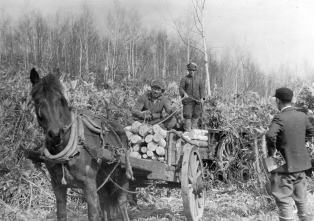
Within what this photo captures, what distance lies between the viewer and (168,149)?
6.04m

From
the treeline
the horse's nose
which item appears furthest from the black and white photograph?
the treeline

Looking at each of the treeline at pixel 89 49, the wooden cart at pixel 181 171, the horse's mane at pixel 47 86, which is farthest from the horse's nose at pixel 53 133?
the treeline at pixel 89 49

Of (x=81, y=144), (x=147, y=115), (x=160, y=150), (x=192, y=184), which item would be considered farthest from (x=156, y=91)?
(x=81, y=144)

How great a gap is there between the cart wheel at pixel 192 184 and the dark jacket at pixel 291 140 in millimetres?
1536

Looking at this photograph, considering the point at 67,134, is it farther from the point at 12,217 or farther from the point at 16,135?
the point at 16,135

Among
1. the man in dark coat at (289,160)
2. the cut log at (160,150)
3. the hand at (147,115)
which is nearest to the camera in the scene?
the man in dark coat at (289,160)

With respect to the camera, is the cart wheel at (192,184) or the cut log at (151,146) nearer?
the cart wheel at (192,184)

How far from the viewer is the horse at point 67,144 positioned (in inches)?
168

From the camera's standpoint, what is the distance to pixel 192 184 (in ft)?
20.1

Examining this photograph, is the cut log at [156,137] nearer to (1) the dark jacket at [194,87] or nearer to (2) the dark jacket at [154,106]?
(2) the dark jacket at [154,106]

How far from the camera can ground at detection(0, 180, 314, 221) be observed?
678cm

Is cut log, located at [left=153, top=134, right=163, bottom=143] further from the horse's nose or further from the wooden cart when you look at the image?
the horse's nose

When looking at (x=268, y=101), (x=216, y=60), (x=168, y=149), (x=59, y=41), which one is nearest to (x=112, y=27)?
(x=59, y=41)

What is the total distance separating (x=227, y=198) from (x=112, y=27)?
40.4 meters
